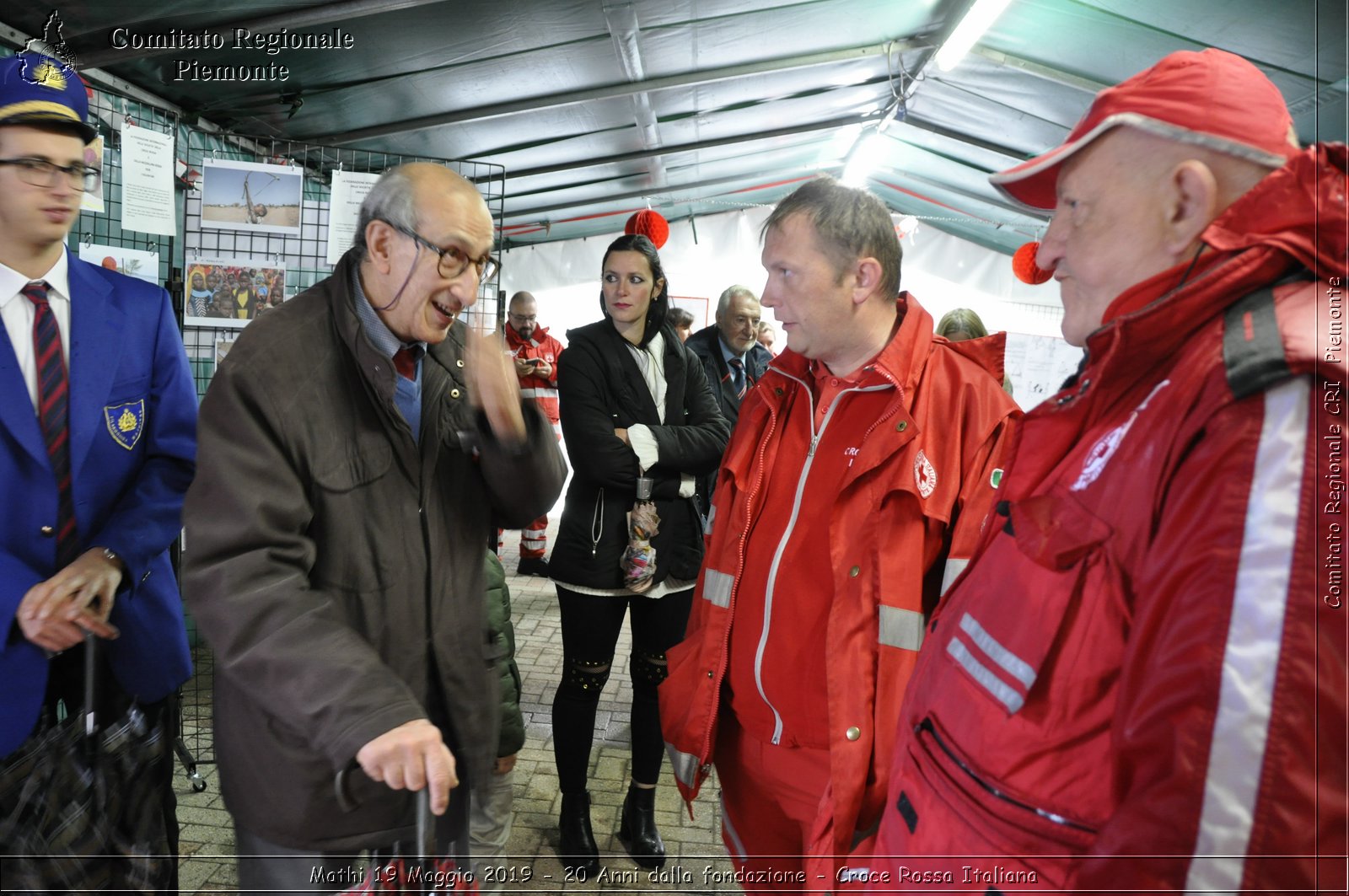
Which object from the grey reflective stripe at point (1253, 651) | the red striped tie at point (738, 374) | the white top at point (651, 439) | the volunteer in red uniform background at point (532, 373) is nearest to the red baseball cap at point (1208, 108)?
the grey reflective stripe at point (1253, 651)

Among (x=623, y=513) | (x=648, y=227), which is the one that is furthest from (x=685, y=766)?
(x=648, y=227)

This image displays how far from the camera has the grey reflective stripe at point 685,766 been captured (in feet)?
6.25

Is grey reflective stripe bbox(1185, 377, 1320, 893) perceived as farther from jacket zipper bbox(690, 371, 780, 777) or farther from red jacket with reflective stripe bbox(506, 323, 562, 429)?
red jacket with reflective stripe bbox(506, 323, 562, 429)

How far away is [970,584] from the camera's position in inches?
44.5

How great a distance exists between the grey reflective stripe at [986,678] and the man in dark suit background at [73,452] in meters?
1.50

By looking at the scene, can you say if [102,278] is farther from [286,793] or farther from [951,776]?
[951,776]

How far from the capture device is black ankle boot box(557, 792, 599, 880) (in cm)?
283

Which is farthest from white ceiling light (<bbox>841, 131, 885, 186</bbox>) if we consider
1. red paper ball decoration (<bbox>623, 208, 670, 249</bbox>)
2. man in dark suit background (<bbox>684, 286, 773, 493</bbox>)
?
red paper ball decoration (<bbox>623, 208, 670, 249</bbox>)

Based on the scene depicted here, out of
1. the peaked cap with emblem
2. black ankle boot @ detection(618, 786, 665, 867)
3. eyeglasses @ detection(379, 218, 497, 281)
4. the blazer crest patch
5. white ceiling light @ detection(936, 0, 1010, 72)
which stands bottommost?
black ankle boot @ detection(618, 786, 665, 867)

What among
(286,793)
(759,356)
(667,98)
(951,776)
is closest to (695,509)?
(286,793)

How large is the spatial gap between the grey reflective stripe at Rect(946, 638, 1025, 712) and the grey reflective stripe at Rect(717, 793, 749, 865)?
106cm

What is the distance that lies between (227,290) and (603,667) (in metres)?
2.39

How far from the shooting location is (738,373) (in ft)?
15.4

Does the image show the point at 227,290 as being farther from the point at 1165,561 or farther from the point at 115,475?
the point at 1165,561
